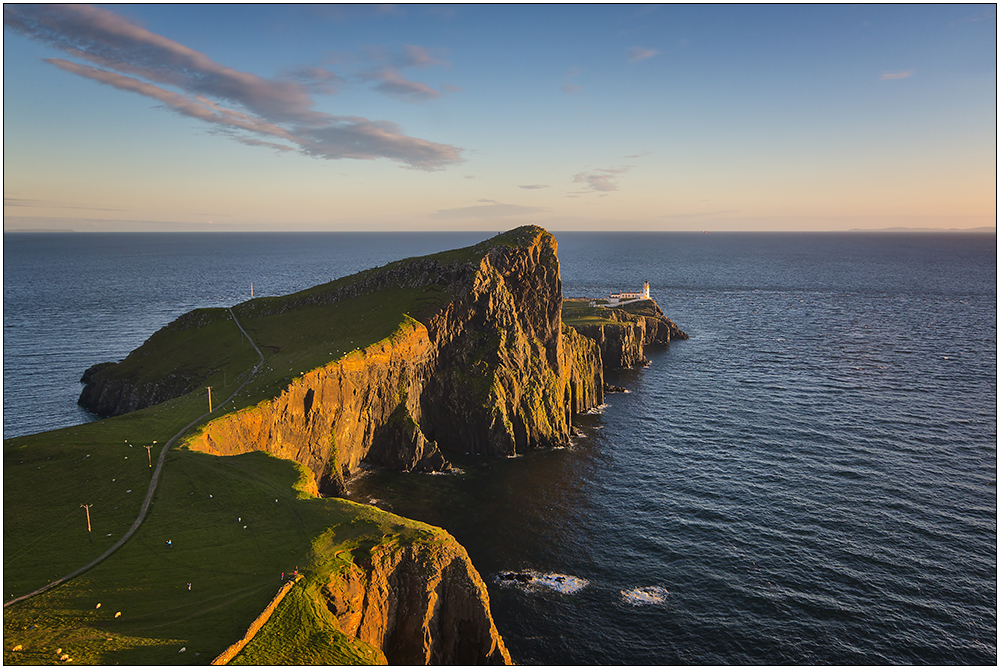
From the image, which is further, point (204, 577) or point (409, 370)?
point (409, 370)

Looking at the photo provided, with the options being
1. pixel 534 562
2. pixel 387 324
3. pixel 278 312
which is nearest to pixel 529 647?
pixel 534 562

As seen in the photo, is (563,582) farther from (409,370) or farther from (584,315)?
(584,315)

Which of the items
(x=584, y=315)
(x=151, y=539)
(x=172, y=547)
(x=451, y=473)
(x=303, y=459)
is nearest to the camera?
(x=172, y=547)

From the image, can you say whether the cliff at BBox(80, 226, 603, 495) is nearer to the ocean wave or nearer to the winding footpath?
the winding footpath

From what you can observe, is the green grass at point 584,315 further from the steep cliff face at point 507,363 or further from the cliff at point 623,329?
the steep cliff face at point 507,363

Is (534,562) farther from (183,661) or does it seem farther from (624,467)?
(183,661)

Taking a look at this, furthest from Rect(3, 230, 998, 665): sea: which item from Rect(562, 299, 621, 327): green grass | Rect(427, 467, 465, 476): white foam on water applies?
Rect(562, 299, 621, 327): green grass

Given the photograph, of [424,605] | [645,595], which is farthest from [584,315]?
[424,605]
